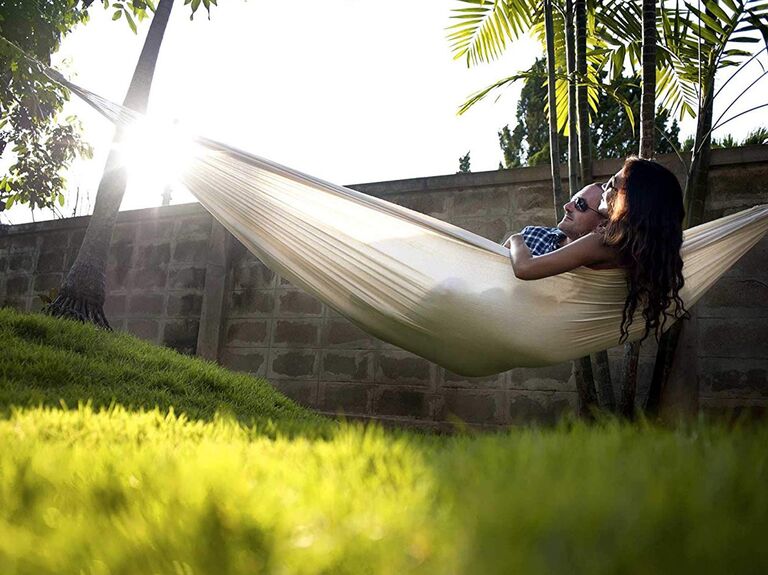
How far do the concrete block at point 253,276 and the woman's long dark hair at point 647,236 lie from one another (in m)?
1.92

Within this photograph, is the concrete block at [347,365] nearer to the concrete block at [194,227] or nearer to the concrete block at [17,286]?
the concrete block at [194,227]

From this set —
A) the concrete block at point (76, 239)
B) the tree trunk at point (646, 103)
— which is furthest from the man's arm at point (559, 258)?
the concrete block at point (76, 239)

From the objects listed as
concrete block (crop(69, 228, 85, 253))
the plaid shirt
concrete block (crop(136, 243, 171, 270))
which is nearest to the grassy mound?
concrete block (crop(136, 243, 171, 270))

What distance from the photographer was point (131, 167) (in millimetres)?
3172

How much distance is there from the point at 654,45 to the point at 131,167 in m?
2.49

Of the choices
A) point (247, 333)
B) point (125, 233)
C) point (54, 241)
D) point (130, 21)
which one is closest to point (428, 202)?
point (247, 333)

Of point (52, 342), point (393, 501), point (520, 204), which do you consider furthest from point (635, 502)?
point (52, 342)

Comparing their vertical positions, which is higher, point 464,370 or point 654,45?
point 654,45

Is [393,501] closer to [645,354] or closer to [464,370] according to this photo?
[464,370]

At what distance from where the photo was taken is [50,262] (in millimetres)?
4102

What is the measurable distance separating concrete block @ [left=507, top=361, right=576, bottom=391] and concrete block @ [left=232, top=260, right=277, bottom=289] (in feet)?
4.33

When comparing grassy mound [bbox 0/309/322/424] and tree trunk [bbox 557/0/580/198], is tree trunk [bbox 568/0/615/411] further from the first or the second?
grassy mound [bbox 0/309/322/424]

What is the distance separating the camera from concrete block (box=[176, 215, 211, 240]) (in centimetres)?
339

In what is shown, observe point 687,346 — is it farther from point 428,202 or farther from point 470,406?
point 428,202
